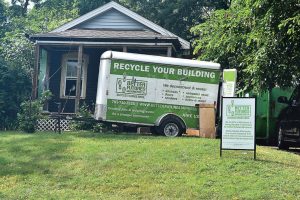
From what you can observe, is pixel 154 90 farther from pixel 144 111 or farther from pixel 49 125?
pixel 49 125

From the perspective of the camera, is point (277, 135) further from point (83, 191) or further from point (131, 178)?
point (83, 191)

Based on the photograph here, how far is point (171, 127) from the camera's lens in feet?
49.5

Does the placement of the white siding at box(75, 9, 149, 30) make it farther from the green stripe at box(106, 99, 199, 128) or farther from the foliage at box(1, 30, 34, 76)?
the green stripe at box(106, 99, 199, 128)

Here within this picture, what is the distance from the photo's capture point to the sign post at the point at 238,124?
10328 millimetres

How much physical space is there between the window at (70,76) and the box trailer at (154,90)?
7.04 metres

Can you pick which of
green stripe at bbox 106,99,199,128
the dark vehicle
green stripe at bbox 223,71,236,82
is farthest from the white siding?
the dark vehicle

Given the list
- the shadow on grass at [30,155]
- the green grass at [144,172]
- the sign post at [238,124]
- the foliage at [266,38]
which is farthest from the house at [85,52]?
the sign post at [238,124]

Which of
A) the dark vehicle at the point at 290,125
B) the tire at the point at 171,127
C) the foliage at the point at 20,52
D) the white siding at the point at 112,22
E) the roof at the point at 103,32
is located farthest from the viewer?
the foliage at the point at 20,52

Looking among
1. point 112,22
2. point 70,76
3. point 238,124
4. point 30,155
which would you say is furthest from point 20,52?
point 238,124

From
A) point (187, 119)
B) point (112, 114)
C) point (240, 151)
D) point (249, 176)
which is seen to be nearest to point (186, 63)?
point (187, 119)

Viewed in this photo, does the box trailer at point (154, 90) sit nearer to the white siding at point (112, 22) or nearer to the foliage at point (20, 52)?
the white siding at point (112, 22)

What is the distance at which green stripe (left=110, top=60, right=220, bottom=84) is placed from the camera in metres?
14.8

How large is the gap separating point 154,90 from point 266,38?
4.97 meters

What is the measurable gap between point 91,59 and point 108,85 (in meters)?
7.89
